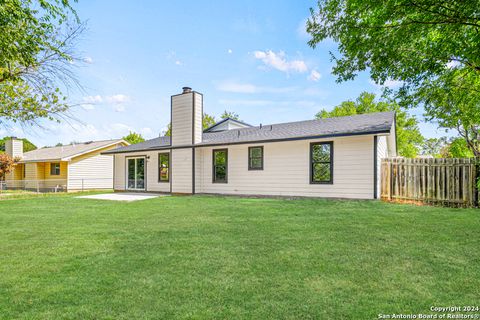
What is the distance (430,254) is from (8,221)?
348 inches

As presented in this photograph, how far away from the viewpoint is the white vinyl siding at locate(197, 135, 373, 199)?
34.0 ft

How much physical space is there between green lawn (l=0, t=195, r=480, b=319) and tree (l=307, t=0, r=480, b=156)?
4125 mm

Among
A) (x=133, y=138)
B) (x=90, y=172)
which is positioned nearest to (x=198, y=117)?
(x=90, y=172)

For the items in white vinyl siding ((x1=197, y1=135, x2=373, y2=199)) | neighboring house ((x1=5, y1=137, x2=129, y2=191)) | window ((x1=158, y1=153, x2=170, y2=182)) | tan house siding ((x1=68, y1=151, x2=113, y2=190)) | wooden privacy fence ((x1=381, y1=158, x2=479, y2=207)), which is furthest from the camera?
tan house siding ((x1=68, y1=151, x2=113, y2=190))

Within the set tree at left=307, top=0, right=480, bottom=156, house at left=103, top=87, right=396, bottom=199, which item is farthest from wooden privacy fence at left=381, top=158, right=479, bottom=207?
tree at left=307, top=0, right=480, bottom=156

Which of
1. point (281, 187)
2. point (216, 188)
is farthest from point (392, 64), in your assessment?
point (216, 188)

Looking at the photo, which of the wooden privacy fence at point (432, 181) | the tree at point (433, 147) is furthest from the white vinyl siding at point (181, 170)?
the tree at point (433, 147)

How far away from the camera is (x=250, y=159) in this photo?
13.1 m

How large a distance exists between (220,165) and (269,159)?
2.65 m

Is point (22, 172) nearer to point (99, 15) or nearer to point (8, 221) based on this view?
point (8, 221)

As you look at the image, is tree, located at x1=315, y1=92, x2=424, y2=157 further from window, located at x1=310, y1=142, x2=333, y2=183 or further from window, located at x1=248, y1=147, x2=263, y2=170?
window, located at x1=248, y1=147, x2=263, y2=170

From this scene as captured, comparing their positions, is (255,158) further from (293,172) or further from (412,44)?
(412,44)

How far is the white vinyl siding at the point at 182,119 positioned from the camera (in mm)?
14492

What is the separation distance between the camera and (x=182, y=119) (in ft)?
48.6
